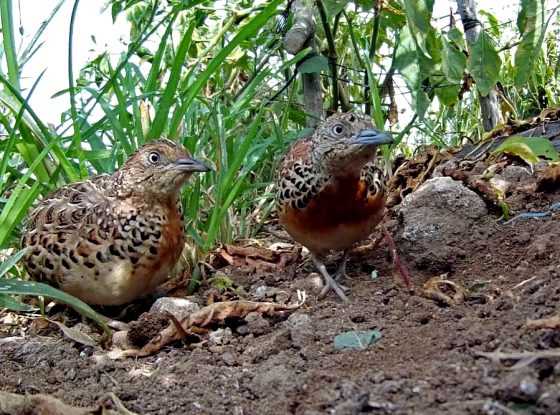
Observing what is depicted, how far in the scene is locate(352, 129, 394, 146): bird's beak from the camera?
3.26 m

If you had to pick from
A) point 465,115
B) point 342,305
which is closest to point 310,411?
point 342,305

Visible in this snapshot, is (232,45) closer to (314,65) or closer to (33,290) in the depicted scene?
(314,65)

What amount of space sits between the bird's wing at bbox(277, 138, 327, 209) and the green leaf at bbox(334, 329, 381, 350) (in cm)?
98

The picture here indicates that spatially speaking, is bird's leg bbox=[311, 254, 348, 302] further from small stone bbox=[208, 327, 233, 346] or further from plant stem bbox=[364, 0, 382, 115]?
plant stem bbox=[364, 0, 382, 115]

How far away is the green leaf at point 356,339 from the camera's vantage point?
99.2 inches

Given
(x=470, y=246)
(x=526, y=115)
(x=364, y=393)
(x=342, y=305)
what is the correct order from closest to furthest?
(x=364, y=393) < (x=342, y=305) < (x=470, y=246) < (x=526, y=115)

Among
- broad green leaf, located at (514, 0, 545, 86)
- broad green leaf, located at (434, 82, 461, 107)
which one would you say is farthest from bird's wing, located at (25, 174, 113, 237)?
broad green leaf, located at (514, 0, 545, 86)

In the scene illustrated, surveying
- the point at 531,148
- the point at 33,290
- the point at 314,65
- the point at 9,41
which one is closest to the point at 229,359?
the point at 33,290

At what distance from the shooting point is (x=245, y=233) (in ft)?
14.7

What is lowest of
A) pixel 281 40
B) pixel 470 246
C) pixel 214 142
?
pixel 470 246

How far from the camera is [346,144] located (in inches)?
134

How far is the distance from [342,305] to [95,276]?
1.10 metres

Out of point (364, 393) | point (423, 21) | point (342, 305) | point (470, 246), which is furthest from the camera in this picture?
point (470, 246)

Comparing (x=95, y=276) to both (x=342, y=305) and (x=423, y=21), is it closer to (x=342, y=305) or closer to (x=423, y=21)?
(x=342, y=305)
